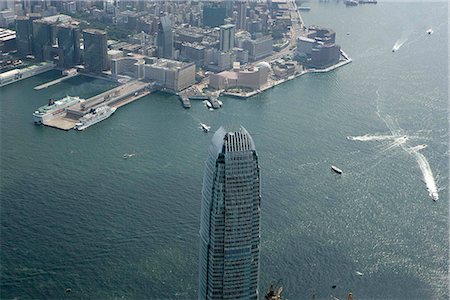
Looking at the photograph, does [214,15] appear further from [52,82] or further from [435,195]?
[435,195]

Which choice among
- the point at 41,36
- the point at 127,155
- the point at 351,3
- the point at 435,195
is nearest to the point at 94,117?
the point at 127,155

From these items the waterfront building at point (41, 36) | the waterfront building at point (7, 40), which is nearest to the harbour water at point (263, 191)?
the waterfront building at point (41, 36)

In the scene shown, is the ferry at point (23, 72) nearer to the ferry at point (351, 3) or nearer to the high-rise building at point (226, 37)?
the high-rise building at point (226, 37)

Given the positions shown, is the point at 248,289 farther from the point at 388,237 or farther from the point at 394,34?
the point at 394,34

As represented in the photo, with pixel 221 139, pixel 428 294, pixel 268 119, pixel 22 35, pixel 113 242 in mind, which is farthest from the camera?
pixel 22 35

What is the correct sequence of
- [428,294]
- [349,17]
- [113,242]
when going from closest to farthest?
[428,294] → [113,242] → [349,17]

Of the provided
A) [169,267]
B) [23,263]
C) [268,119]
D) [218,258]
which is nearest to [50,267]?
[23,263]
